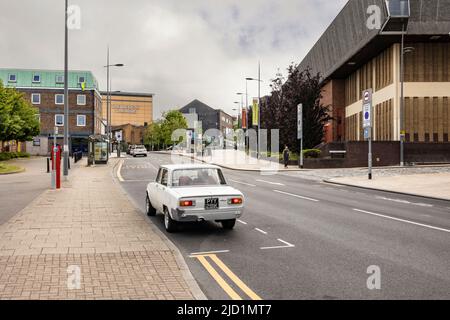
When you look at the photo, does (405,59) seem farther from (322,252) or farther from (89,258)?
(89,258)

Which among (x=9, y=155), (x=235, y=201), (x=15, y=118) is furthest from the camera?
(x=9, y=155)

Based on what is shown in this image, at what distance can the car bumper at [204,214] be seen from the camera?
31.1ft

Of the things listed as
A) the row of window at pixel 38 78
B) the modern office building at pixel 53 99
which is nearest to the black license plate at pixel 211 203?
the modern office building at pixel 53 99

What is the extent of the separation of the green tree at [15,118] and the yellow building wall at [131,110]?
92.4 meters

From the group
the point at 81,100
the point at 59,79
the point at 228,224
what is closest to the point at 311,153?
the point at 228,224

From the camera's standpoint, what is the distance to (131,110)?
15038cm

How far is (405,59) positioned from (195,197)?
36.5 m

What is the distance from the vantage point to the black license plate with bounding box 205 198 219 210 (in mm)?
A: 9602

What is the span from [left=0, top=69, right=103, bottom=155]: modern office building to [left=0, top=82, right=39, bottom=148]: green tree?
44.8ft

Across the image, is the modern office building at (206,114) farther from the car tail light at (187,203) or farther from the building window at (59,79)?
the car tail light at (187,203)

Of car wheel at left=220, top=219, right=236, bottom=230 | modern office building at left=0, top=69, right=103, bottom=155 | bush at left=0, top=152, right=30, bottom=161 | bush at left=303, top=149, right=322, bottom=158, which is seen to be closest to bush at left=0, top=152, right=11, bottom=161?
bush at left=0, top=152, right=30, bottom=161

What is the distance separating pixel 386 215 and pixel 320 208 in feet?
6.96

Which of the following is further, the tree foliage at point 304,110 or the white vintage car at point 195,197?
the tree foliage at point 304,110

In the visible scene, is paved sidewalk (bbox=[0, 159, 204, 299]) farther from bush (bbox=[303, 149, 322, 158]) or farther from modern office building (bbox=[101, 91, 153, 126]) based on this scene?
modern office building (bbox=[101, 91, 153, 126])
